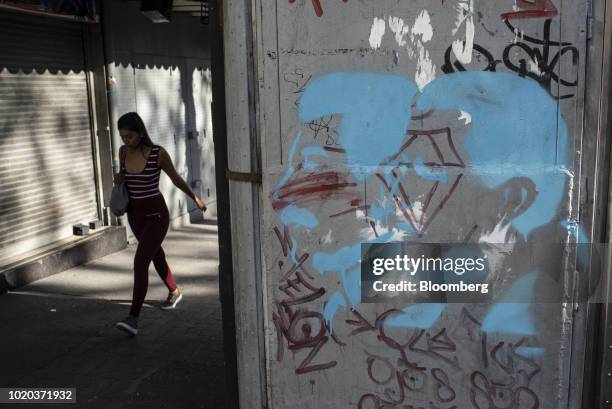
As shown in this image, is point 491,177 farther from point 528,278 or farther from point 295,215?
point 295,215

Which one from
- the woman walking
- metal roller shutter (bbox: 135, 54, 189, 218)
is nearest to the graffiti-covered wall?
the woman walking

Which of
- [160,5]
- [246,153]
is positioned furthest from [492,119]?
[160,5]

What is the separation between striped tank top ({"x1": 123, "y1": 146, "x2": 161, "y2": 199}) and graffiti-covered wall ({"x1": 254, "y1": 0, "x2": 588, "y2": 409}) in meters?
2.87

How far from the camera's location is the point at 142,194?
5.55m

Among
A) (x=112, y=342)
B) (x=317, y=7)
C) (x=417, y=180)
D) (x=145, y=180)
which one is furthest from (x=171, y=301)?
(x=317, y=7)

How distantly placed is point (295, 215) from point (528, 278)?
1.09m

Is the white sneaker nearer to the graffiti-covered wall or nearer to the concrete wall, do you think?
the concrete wall

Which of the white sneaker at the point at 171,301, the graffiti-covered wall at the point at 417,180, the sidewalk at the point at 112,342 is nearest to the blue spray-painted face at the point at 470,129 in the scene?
the graffiti-covered wall at the point at 417,180

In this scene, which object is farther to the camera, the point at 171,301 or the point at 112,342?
the point at 171,301

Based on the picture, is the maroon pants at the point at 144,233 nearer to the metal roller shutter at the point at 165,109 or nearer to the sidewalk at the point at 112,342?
the sidewalk at the point at 112,342

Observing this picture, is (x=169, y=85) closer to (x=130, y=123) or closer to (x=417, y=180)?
(x=130, y=123)

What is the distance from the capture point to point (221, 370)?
4770 millimetres

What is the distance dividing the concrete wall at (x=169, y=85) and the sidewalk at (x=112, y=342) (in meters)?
2.44

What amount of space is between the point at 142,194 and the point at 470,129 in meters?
3.55
